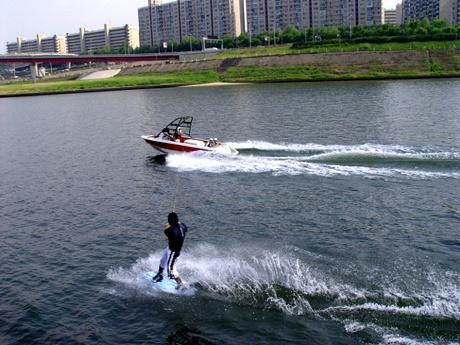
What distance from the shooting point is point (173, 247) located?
1761cm

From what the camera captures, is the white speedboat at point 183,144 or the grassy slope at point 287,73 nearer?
the white speedboat at point 183,144

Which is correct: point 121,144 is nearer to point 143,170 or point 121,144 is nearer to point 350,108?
point 143,170

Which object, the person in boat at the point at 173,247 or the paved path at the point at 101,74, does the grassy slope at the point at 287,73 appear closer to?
the paved path at the point at 101,74

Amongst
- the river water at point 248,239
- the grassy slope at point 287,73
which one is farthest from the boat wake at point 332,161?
the grassy slope at point 287,73

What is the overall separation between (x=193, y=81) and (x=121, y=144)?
8590 cm

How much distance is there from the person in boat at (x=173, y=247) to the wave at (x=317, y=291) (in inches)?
27.4

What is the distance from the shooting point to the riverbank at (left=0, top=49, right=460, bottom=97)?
369 ft

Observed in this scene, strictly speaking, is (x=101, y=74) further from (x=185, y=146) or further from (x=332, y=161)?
(x=332, y=161)

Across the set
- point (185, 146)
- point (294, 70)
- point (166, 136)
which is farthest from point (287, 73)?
point (185, 146)

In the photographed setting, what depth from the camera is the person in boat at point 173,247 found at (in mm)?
17406

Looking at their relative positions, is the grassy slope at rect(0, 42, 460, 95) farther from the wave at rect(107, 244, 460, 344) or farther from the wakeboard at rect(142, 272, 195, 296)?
the wakeboard at rect(142, 272, 195, 296)

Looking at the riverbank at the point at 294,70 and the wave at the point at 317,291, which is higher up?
the riverbank at the point at 294,70

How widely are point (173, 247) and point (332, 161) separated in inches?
777

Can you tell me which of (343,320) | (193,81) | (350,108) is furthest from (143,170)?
(193,81)
